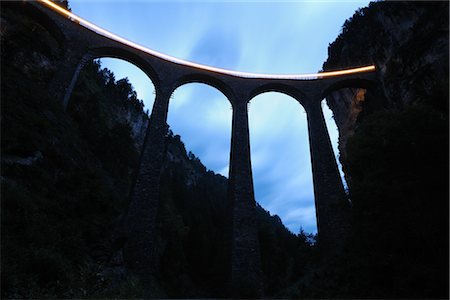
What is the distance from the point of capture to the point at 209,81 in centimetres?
2800

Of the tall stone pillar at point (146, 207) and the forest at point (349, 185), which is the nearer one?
the forest at point (349, 185)

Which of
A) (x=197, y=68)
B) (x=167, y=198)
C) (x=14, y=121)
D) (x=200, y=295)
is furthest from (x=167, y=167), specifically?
(x=14, y=121)

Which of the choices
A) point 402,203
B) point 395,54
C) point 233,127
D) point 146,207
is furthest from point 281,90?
point 402,203

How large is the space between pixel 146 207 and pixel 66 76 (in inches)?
418

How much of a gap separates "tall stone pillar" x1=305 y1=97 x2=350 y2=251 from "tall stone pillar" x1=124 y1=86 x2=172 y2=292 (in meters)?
11.6

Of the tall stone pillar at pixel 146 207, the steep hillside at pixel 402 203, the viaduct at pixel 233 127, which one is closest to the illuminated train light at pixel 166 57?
the viaduct at pixel 233 127

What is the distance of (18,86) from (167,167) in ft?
133

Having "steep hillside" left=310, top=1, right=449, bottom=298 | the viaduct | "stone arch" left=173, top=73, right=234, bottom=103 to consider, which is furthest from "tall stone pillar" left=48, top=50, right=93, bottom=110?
"steep hillside" left=310, top=1, right=449, bottom=298

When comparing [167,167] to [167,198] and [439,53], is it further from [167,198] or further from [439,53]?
[439,53]

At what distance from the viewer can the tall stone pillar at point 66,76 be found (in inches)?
762

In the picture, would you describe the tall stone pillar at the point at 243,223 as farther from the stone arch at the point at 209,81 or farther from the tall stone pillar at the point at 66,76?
the tall stone pillar at the point at 66,76

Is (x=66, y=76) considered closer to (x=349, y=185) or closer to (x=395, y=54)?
(x=349, y=185)

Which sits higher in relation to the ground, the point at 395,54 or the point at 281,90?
the point at 281,90

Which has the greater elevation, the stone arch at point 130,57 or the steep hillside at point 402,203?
the stone arch at point 130,57
